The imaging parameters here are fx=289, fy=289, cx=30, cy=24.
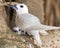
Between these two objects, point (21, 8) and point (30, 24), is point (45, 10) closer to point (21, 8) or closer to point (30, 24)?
point (21, 8)

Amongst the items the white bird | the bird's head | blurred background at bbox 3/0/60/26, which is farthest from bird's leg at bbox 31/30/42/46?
blurred background at bbox 3/0/60/26

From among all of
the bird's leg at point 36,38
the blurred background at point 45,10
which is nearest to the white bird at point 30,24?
the bird's leg at point 36,38

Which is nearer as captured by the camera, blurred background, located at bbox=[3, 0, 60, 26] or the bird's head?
the bird's head

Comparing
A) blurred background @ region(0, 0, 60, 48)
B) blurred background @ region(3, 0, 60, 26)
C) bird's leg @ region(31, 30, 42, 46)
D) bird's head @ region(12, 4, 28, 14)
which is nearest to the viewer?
blurred background @ region(0, 0, 60, 48)

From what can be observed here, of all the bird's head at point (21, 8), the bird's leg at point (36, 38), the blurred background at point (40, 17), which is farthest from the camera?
the bird's head at point (21, 8)

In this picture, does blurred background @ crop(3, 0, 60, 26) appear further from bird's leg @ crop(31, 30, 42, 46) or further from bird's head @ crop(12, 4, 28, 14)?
bird's leg @ crop(31, 30, 42, 46)

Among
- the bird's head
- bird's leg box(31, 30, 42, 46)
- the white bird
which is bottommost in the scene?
bird's leg box(31, 30, 42, 46)

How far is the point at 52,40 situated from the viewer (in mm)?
3131

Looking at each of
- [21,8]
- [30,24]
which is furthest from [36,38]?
[21,8]

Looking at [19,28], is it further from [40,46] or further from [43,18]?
[43,18]

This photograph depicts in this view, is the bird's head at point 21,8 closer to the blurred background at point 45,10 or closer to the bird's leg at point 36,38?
the blurred background at point 45,10

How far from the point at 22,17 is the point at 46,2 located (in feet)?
1.88

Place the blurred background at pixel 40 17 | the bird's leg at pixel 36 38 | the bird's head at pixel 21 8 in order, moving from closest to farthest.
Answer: the blurred background at pixel 40 17 → the bird's leg at pixel 36 38 → the bird's head at pixel 21 8

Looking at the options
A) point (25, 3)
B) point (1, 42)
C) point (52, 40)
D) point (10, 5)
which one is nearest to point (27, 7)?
point (25, 3)
